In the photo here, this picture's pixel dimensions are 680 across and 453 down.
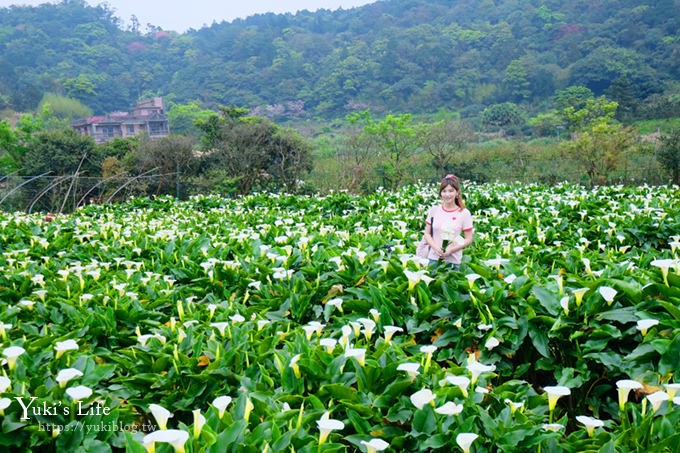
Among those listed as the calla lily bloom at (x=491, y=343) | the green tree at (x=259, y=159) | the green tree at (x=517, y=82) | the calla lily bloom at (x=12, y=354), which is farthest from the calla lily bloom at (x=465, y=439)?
the green tree at (x=517, y=82)

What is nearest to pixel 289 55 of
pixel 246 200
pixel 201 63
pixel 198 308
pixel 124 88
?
pixel 201 63

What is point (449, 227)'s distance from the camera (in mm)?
3998

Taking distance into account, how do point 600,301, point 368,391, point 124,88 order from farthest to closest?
point 124,88 → point 600,301 → point 368,391

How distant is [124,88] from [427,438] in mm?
57677

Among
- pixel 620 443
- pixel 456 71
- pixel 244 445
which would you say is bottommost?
pixel 620 443

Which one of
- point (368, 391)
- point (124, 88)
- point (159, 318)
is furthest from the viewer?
point (124, 88)

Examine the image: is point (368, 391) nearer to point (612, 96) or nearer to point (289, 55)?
point (612, 96)

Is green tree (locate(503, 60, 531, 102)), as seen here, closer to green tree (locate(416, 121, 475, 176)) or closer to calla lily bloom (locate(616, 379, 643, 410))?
green tree (locate(416, 121, 475, 176))

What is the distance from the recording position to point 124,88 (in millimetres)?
53031

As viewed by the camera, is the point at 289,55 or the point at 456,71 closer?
the point at 456,71

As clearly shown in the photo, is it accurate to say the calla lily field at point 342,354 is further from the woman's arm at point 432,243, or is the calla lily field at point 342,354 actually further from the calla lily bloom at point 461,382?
the woman's arm at point 432,243

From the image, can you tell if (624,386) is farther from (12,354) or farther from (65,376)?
(12,354)

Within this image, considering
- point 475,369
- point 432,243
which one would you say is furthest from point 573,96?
point 475,369

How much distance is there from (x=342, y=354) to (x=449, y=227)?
210 cm
